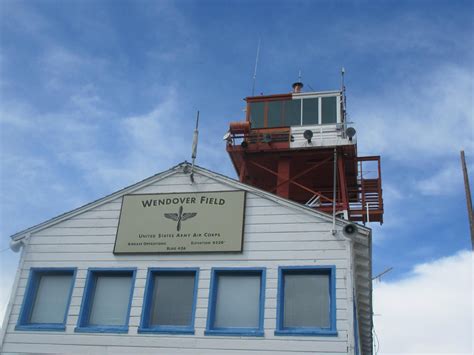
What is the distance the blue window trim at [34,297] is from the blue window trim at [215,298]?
345 centimetres

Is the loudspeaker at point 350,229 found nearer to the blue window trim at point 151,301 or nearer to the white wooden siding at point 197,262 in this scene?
the white wooden siding at point 197,262

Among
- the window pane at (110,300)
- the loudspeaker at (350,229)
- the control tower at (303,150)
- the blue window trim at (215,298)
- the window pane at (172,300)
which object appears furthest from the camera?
the control tower at (303,150)

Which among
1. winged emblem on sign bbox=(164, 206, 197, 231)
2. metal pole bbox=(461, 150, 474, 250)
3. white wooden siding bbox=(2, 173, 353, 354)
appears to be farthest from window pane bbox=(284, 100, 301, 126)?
winged emblem on sign bbox=(164, 206, 197, 231)

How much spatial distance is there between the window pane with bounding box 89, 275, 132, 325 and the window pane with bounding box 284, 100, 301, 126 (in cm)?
1263

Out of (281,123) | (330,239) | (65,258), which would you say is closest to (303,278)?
(330,239)

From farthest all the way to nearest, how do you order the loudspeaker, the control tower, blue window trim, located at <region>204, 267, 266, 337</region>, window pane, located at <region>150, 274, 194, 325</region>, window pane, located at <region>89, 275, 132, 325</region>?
the control tower, window pane, located at <region>89, 275, 132, 325</region>, window pane, located at <region>150, 274, 194, 325</region>, the loudspeaker, blue window trim, located at <region>204, 267, 266, 337</region>

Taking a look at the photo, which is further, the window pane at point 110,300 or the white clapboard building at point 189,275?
the window pane at point 110,300

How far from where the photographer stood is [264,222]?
12695 millimetres

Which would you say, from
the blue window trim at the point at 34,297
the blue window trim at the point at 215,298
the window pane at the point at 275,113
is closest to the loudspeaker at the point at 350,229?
the blue window trim at the point at 215,298

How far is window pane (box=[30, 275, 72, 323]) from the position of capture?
42.5 feet

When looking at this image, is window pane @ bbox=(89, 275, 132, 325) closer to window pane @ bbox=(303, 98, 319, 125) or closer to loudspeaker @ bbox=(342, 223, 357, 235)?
loudspeaker @ bbox=(342, 223, 357, 235)

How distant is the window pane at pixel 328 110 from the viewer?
915 inches

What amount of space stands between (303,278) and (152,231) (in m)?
3.84

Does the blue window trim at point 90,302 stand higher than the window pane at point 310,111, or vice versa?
the window pane at point 310,111
